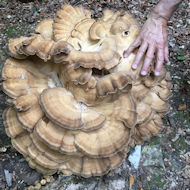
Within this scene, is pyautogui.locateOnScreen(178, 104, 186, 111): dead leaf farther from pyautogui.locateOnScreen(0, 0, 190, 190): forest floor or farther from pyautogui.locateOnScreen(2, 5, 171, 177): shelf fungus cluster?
pyautogui.locateOnScreen(2, 5, 171, 177): shelf fungus cluster

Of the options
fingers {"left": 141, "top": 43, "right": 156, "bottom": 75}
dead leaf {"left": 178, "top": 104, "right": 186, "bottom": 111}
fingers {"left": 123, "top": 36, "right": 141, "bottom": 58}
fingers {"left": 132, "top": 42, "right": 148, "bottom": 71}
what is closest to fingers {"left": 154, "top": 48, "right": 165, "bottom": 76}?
fingers {"left": 141, "top": 43, "right": 156, "bottom": 75}

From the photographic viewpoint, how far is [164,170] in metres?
3.81

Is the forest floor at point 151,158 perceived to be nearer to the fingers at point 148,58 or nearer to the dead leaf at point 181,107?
the dead leaf at point 181,107

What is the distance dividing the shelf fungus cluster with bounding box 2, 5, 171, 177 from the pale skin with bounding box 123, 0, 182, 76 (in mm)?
101

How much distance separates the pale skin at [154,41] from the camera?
3.03 meters

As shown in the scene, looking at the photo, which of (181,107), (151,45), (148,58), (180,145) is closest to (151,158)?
(180,145)

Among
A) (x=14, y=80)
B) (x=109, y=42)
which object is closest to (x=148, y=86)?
(x=109, y=42)

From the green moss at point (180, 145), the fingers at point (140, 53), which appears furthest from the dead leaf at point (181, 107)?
the fingers at point (140, 53)

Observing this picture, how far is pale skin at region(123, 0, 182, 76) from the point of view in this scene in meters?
3.03

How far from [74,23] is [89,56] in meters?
0.91

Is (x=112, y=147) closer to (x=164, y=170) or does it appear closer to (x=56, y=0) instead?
(x=164, y=170)

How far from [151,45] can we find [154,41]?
127mm

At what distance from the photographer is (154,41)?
10.7 feet

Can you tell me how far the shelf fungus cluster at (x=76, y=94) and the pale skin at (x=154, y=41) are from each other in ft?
0.33
